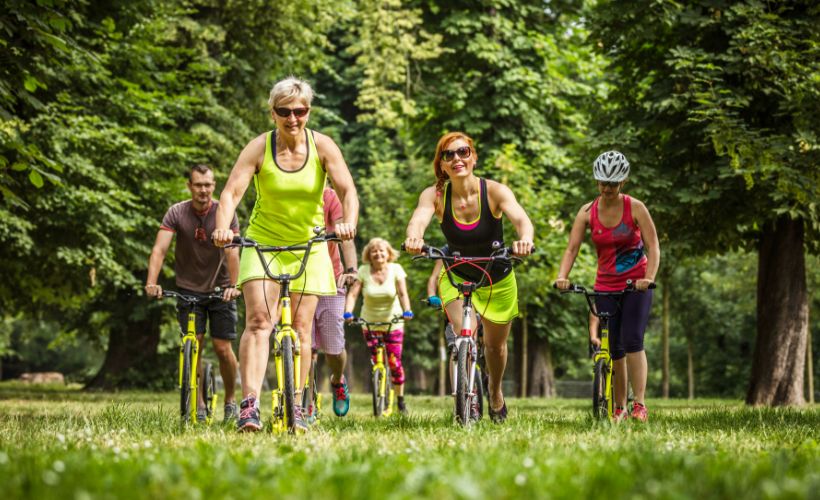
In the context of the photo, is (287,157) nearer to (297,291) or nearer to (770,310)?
(297,291)

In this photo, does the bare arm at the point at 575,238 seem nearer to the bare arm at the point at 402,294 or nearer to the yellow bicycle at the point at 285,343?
the yellow bicycle at the point at 285,343

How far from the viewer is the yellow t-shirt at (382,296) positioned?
11.6 meters

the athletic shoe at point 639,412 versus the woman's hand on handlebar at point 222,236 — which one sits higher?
the woman's hand on handlebar at point 222,236

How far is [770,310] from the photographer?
47.1ft

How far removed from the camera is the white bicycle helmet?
7.89 meters

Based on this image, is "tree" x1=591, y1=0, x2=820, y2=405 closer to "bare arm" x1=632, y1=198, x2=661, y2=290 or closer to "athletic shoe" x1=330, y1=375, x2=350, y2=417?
"bare arm" x1=632, y1=198, x2=661, y2=290

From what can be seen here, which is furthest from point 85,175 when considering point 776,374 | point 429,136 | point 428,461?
point 428,461

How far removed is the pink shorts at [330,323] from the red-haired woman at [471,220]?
4.88ft

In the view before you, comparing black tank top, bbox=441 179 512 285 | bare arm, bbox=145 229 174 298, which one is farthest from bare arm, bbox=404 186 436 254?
bare arm, bbox=145 229 174 298

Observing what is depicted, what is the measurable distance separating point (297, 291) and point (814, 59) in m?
8.72

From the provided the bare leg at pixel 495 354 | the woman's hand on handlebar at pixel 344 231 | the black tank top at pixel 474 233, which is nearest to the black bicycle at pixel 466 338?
the black tank top at pixel 474 233

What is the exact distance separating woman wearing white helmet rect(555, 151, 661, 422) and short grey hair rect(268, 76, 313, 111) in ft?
8.85

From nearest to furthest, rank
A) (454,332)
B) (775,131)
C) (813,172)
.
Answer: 1. (454,332)
2. (813,172)
3. (775,131)

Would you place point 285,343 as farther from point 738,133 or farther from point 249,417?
point 738,133
